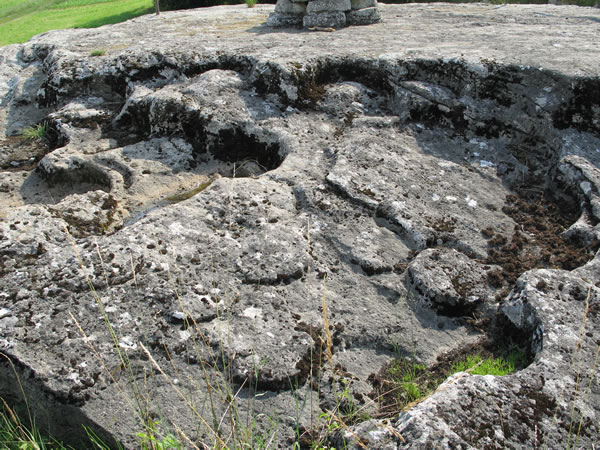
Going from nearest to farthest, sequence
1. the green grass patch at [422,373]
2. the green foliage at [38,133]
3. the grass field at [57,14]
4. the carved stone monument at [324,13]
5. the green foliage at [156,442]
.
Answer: the green foliage at [156,442] → the green grass patch at [422,373] → the green foliage at [38,133] → the carved stone monument at [324,13] → the grass field at [57,14]

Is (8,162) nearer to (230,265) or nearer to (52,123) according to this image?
(52,123)

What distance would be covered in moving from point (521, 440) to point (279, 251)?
2487 mm

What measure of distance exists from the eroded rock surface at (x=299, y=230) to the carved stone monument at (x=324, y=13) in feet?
4.09

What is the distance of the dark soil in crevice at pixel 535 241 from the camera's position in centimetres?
503

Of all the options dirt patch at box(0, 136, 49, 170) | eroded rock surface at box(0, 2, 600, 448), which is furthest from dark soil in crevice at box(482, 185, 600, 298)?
dirt patch at box(0, 136, 49, 170)

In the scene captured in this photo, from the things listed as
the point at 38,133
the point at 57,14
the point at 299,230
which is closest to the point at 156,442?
the point at 299,230

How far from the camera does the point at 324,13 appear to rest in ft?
32.7

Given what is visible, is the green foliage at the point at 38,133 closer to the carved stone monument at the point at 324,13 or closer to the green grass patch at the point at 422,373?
the carved stone monument at the point at 324,13

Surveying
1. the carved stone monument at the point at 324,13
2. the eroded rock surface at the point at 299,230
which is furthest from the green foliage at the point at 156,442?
the carved stone monument at the point at 324,13

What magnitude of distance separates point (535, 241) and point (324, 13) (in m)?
6.72

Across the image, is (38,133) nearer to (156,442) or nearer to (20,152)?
(20,152)

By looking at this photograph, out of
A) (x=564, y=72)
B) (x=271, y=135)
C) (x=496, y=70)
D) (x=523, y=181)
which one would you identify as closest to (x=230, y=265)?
(x=271, y=135)

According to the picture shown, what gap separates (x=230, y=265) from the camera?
14.8 feet

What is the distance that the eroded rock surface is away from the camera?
3531 millimetres
